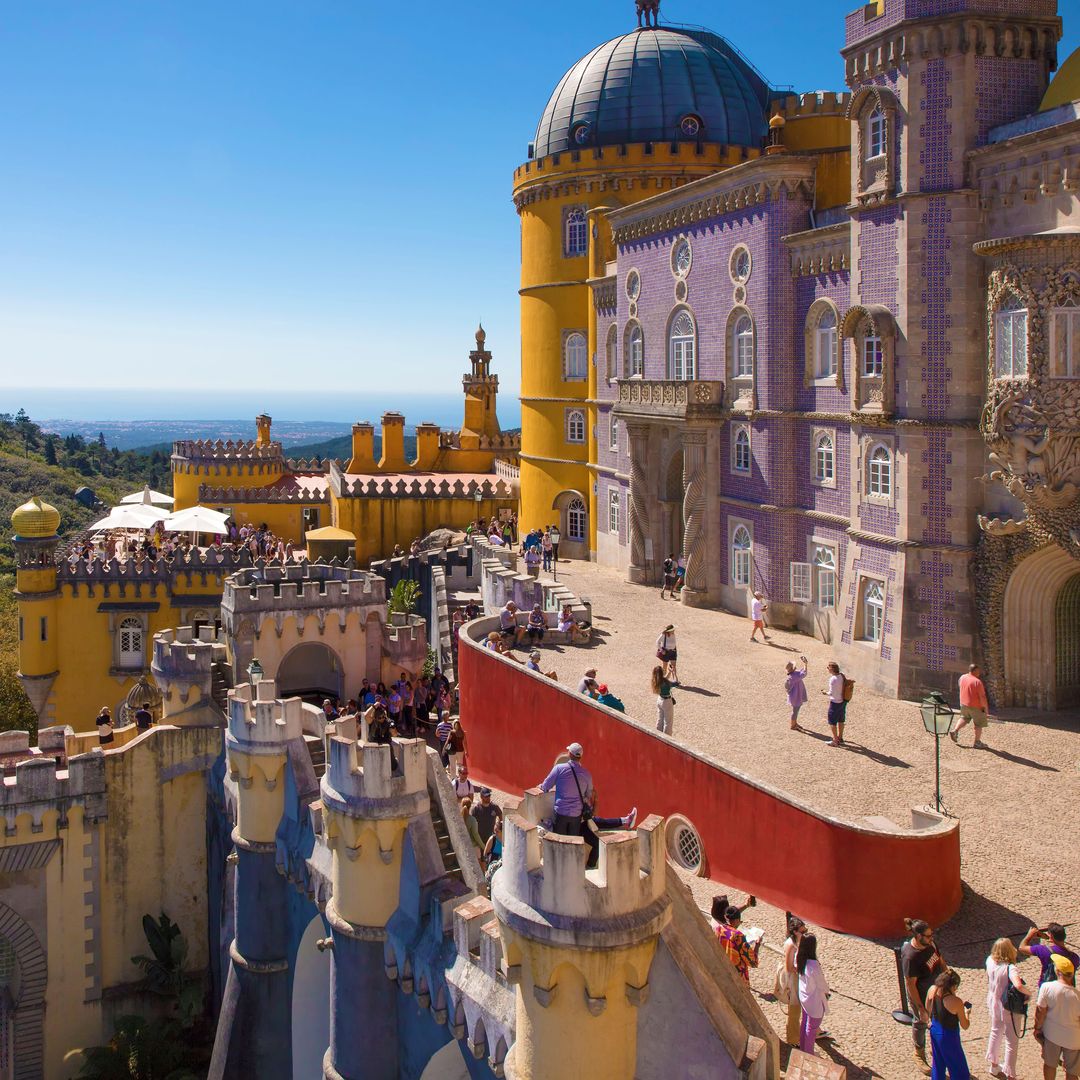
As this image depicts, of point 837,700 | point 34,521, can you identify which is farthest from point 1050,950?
point 34,521

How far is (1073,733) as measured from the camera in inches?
731

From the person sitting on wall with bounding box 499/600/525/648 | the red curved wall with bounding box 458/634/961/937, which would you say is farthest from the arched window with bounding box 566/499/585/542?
the red curved wall with bounding box 458/634/961/937

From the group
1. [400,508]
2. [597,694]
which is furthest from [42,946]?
[400,508]

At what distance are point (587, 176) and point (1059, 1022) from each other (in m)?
28.6

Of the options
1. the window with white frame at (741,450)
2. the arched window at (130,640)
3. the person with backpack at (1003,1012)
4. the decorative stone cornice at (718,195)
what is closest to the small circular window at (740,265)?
Result: the decorative stone cornice at (718,195)

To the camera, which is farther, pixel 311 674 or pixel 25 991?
pixel 311 674

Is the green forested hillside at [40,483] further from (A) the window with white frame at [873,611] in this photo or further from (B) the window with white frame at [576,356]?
(A) the window with white frame at [873,611]

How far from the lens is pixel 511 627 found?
24.8 m

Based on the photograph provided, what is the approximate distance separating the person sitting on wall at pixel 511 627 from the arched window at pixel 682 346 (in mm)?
8065

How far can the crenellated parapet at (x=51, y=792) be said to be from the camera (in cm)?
2058

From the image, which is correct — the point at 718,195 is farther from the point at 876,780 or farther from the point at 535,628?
the point at 876,780

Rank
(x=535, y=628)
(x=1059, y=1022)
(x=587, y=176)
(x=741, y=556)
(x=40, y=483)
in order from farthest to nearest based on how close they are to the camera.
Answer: (x=40, y=483), (x=587, y=176), (x=741, y=556), (x=535, y=628), (x=1059, y=1022)

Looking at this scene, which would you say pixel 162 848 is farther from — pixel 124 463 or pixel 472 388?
pixel 124 463

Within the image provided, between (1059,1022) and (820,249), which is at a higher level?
(820,249)
